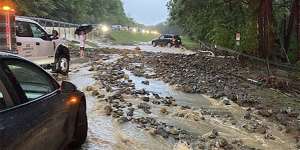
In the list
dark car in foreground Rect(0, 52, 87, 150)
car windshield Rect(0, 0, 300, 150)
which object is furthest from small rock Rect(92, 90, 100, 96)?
dark car in foreground Rect(0, 52, 87, 150)

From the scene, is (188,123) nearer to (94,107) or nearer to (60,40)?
(94,107)

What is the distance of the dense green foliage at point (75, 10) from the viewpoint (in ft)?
161

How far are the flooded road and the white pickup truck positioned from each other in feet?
7.93

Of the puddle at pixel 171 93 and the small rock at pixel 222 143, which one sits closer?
the small rock at pixel 222 143

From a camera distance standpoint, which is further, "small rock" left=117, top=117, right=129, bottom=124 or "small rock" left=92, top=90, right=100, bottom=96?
"small rock" left=92, top=90, right=100, bottom=96

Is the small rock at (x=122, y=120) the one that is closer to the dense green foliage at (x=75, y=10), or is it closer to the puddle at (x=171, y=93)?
the puddle at (x=171, y=93)

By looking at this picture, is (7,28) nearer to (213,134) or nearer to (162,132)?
(162,132)

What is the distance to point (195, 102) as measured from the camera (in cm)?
1403

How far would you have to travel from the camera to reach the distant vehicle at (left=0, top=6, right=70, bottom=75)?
45.2 feet

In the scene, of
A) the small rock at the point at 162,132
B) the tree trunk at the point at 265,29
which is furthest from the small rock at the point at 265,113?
the tree trunk at the point at 265,29

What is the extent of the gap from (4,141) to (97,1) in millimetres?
111355

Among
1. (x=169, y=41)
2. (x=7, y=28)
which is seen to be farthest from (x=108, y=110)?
(x=169, y=41)

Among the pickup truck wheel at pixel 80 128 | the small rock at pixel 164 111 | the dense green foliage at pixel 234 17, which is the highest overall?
the dense green foliage at pixel 234 17

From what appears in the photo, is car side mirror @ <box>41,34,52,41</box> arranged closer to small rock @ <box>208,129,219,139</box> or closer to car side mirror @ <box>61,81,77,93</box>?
small rock @ <box>208,129,219,139</box>
